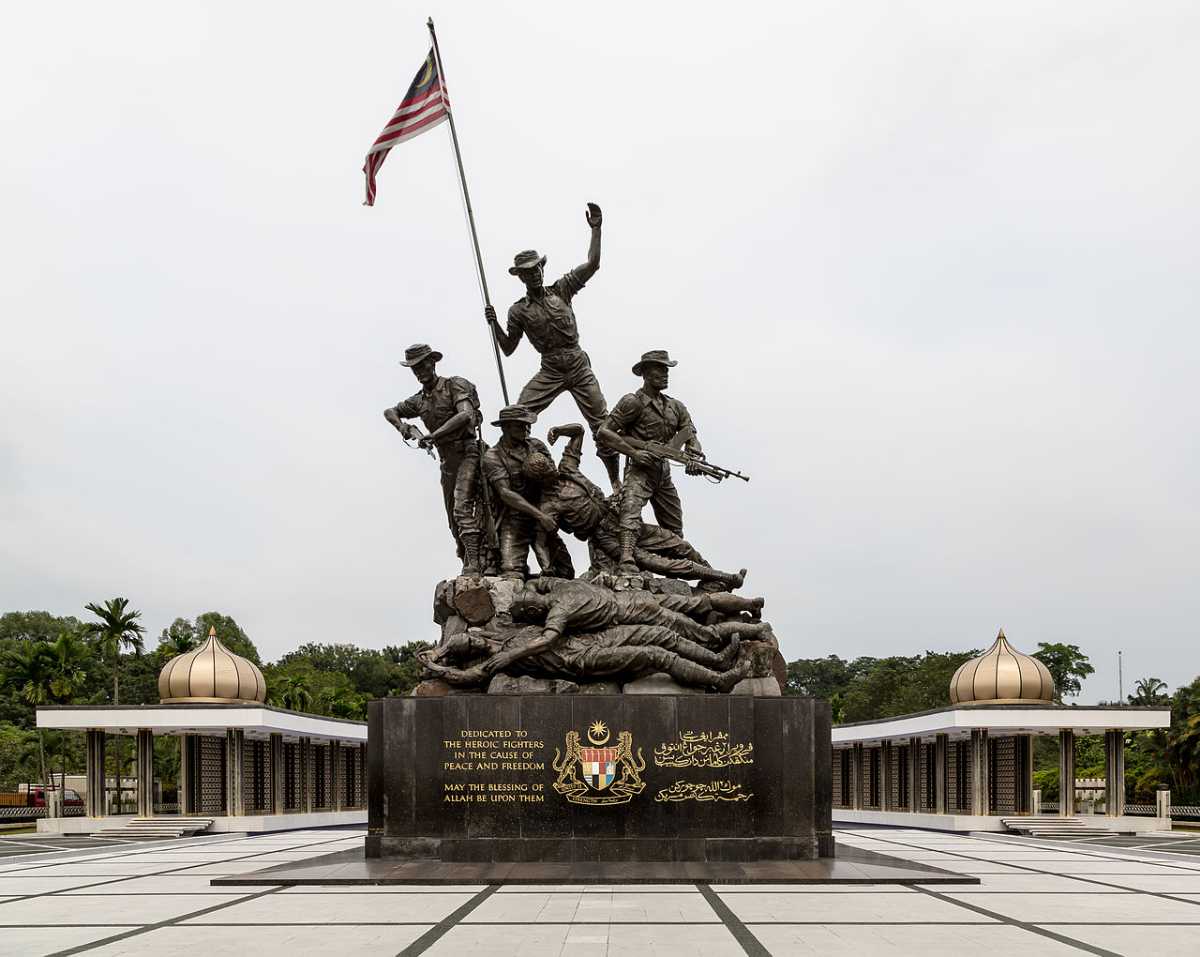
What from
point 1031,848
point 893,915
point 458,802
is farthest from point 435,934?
→ point 1031,848

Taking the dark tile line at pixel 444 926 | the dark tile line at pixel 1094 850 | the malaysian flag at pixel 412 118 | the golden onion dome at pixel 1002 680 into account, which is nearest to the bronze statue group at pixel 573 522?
the malaysian flag at pixel 412 118

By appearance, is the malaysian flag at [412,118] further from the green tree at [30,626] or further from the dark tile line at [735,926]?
the green tree at [30,626]

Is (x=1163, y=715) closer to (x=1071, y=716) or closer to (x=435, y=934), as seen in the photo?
(x=1071, y=716)

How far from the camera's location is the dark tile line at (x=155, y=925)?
29.5 ft

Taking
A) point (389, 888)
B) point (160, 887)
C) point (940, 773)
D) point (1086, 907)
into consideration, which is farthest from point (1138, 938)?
point (940, 773)

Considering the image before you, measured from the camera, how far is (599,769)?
47.0 feet

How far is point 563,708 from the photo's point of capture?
14469 millimetres

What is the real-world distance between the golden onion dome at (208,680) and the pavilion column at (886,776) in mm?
17629

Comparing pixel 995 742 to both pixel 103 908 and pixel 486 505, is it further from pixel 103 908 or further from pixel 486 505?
pixel 103 908

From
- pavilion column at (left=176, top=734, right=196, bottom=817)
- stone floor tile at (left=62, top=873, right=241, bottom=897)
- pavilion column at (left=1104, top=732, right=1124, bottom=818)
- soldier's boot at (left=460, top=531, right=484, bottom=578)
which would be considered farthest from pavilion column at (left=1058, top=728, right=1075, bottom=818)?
stone floor tile at (left=62, top=873, right=241, bottom=897)

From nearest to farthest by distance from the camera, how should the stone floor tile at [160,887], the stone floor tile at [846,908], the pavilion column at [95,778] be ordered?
the stone floor tile at [846,908]
the stone floor tile at [160,887]
the pavilion column at [95,778]

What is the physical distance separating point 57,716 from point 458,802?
796 inches

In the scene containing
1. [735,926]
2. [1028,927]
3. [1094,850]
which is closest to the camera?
[735,926]

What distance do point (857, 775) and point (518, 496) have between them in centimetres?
2785
